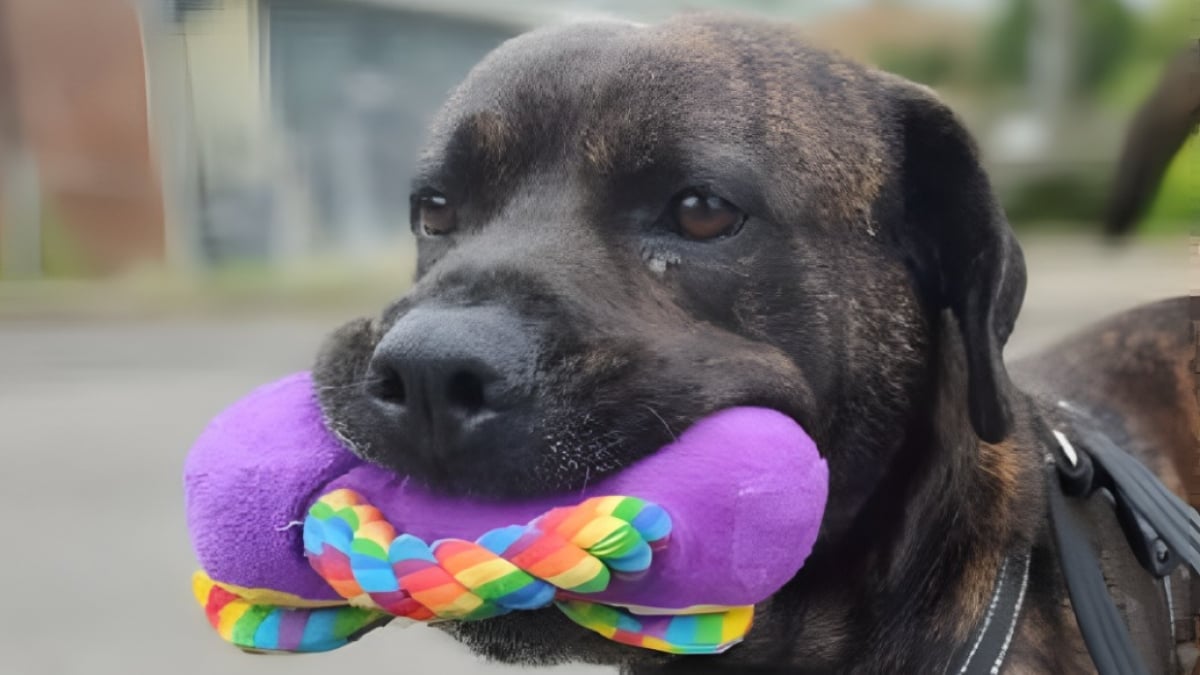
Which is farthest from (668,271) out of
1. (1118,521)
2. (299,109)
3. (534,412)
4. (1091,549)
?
(299,109)

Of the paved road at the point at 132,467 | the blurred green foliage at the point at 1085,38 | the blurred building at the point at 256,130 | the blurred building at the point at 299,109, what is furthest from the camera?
the blurred green foliage at the point at 1085,38

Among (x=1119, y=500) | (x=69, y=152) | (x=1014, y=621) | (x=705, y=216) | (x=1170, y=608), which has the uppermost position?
(x=705, y=216)

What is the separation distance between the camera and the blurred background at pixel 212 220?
4.72m

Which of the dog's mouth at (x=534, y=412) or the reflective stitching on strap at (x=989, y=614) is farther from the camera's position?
the reflective stitching on strap at (x=989, y=614)

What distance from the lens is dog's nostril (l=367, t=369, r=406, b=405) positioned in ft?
6.22

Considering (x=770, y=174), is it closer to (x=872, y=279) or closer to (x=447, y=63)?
(x=872, y=279)

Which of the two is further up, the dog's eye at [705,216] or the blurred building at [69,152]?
the dog's eye at [705,216]

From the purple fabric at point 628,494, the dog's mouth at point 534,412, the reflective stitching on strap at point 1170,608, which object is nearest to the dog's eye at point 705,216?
the dog's mouth at point 534,412

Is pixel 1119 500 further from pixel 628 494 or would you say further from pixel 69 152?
pixel 69 152

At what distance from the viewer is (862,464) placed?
2279 millimetres

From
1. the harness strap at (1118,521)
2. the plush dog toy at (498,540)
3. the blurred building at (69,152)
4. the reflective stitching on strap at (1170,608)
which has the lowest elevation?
the blurred building at (69,152)

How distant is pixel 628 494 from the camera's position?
1.81 metres

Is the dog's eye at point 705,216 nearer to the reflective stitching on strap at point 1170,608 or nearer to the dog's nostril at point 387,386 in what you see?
the dog's nostril at point 387,386

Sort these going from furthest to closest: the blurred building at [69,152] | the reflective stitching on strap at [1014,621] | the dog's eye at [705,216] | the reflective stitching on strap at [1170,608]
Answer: the blurred building at [69,152] → the reflective stitching on strap at [1170,608] → the reflective stitching on strap at [1014,621] → the dog's eye at [705,216]
